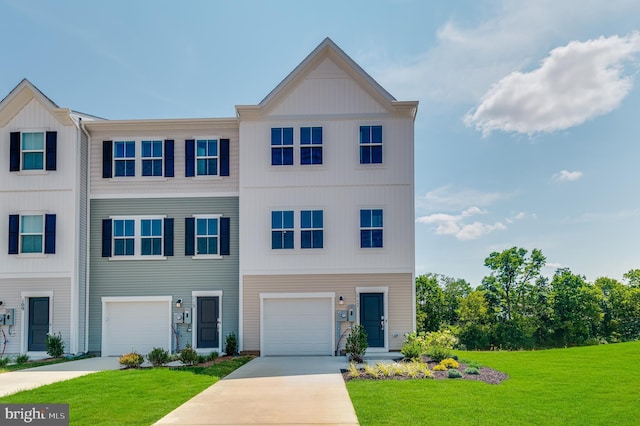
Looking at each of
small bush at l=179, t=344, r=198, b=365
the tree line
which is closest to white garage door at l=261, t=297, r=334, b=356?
small bush at l=179, t=344, r=198, b=365

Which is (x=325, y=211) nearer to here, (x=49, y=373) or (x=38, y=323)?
(x=49, y=373)

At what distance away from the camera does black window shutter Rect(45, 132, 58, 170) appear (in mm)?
19594

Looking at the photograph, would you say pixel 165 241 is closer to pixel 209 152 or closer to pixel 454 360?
pixel 209 152

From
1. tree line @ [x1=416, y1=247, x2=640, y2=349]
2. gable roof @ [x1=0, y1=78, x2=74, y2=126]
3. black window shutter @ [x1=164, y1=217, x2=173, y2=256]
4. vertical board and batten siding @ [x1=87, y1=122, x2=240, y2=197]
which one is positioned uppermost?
gable roof @ [x1=0, y1=78, x2=74, y2=126]

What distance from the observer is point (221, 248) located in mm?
19594

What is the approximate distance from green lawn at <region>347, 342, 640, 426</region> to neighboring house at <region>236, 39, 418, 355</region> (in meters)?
5.45

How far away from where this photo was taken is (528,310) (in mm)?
33281

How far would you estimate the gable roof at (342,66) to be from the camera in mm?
19219

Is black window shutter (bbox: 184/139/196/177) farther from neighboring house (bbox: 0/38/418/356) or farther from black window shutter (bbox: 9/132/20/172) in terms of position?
black window shutter (bbox: 9/132/20/172)

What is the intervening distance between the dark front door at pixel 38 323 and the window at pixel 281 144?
30.0ft

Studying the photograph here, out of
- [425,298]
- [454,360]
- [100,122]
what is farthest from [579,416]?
[425,298]

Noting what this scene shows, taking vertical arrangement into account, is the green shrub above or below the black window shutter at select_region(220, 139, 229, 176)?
below

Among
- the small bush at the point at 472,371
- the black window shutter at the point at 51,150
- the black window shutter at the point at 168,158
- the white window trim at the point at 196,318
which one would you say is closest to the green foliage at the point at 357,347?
the small bush at the point at 472,371

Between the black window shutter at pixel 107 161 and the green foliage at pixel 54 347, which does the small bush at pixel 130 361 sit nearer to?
the green foliage at pixel 54 347
